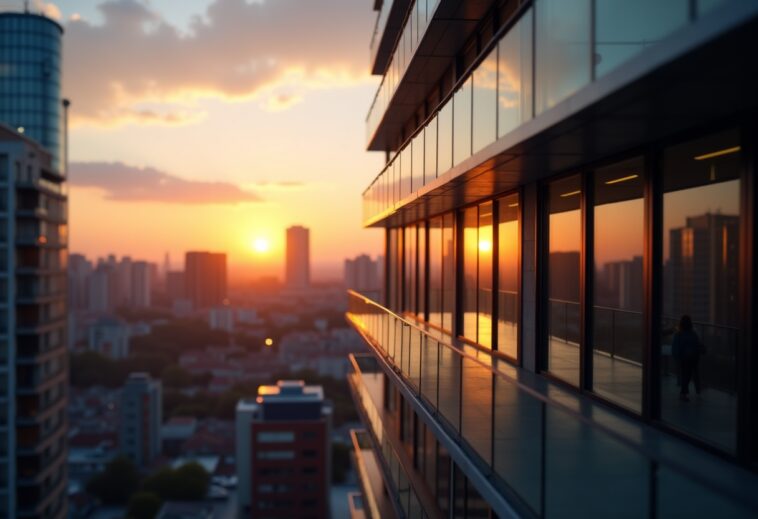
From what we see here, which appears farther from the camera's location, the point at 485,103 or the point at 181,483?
the point at 181,483

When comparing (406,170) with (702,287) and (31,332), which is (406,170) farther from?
(31,332)

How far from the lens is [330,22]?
102 ft

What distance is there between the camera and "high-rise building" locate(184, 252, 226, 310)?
635 ft

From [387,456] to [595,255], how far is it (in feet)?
27.7

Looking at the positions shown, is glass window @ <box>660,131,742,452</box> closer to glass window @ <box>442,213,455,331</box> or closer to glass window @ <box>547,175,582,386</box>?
glass window @ <box>547,175,582,386</box>

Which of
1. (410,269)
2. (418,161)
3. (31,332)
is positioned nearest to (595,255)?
(418,161)

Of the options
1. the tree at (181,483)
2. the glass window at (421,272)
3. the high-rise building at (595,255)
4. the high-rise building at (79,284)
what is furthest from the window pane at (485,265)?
the high-rise building at (79,284)

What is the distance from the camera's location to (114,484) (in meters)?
66.9

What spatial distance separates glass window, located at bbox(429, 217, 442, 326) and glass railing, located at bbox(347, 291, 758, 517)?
695 centimetres

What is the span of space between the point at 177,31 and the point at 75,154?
31.2 m

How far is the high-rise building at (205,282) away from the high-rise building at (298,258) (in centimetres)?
2077

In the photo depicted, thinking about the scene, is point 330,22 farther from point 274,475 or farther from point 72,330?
point 72,330

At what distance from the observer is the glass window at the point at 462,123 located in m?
8.25

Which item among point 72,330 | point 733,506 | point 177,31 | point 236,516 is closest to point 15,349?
point 177,31
